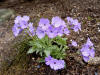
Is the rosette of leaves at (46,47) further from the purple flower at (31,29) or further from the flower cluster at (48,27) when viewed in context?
the flower cluster at (48,27)

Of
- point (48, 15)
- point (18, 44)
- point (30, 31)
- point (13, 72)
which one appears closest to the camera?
point (30, 31)

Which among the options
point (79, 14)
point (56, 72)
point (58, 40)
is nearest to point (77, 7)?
point (79, 14)

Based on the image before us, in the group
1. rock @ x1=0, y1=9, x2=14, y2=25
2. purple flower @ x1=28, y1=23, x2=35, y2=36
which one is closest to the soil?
rock @ x1=0, y1=9, x2=14, y2=25

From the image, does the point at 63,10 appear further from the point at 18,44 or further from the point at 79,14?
the point at 18,44

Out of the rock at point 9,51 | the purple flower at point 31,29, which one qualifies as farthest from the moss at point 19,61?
the purple flower at point 31,29

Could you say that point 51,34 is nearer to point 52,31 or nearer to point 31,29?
point 52,31

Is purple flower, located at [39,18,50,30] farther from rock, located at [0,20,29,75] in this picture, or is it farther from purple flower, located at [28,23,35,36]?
rock, located at [0,20,29,75]
